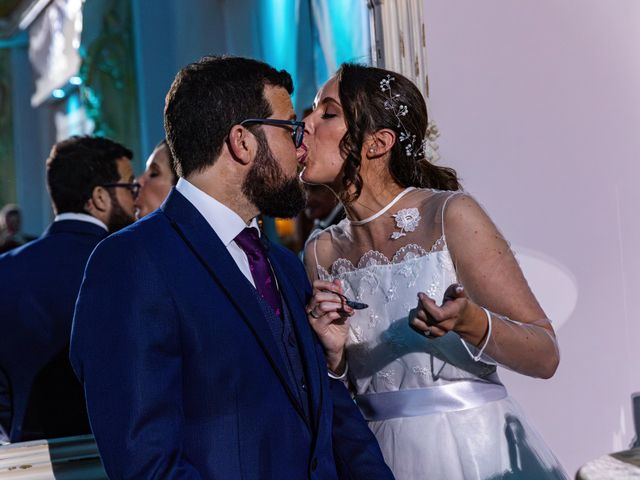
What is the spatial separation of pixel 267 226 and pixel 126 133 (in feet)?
2.63

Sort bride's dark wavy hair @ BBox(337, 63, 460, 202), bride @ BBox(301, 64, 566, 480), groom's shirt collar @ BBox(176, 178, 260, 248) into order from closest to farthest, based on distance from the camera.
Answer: groom's shirt collar @ BBox(176, 178, 260, 248), bride @ BBox(301, 64, 566, 480), bride's dark wavy hair @ BBox(337, 63, 460, 202)

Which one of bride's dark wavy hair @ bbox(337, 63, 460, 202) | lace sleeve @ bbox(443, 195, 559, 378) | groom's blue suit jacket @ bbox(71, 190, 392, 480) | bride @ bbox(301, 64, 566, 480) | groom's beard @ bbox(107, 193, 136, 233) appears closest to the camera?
groom's blue suit jacket @ bbox(71, 190, 392, 480)

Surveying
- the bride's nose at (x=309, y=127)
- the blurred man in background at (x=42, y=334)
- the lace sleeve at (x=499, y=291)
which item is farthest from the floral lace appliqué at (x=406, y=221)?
the blurred man in background at (x=42, y=334)

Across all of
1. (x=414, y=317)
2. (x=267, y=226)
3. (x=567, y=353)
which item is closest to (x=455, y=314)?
(x=414, y=317)

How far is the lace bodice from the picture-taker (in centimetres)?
240

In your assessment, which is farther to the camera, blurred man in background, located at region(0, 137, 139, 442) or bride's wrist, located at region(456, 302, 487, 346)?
blurred man in background, located at region(0, 137, 139, 442)

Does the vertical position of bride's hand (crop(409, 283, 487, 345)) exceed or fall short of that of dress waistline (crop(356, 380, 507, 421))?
it exceeds it

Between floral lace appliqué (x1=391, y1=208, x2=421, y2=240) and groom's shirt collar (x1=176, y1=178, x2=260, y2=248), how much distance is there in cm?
62

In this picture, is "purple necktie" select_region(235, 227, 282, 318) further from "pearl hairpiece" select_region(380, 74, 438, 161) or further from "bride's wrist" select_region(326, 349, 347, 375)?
"pearl hairpiece" select_region(380, 74, 438, 161)

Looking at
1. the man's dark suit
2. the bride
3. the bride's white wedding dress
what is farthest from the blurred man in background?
the bride's white wedding dress

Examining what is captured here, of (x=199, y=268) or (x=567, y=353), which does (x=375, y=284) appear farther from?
(x=567, y=353)

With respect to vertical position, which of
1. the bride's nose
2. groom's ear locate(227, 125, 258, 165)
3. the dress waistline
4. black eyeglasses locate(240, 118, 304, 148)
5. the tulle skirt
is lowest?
the tulle skirt

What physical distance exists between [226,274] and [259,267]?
167 mm

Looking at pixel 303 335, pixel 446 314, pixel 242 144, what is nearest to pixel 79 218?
pixel 242 144
